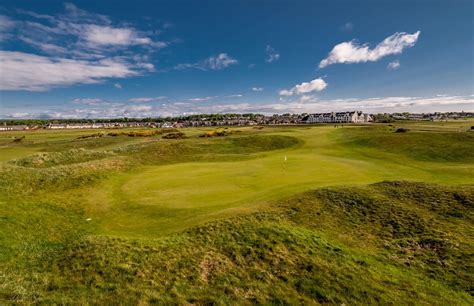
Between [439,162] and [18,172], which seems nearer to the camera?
[18,172]

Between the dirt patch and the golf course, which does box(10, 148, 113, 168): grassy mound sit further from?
the dirt patch

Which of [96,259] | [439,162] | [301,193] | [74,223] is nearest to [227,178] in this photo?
[301,193]

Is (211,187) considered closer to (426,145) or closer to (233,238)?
(233,238)

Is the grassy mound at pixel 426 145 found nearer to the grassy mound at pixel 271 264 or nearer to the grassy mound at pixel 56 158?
the grassy mound at pixel 271 264

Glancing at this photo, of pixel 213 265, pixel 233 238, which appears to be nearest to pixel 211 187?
pixel 233 238

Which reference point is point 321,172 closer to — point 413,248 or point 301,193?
point 301,193

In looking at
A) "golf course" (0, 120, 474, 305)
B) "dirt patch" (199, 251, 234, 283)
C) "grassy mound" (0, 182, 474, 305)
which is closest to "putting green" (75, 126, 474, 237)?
"golf course" (0, 120, 474, 305)
